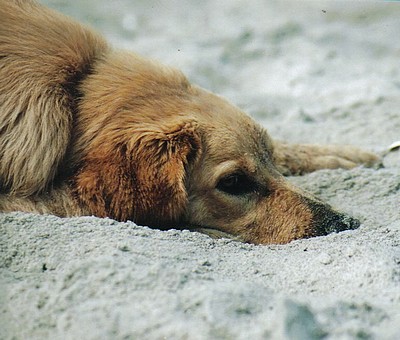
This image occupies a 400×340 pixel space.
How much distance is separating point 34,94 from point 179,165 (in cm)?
70

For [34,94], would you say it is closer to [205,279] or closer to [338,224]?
[205,279]

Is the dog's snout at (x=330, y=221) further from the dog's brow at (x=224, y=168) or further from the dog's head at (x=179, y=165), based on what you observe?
the dog's brow at (x=224, y=168)

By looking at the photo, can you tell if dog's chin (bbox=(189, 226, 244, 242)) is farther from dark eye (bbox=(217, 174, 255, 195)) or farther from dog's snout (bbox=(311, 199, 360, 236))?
dog's snout (bbox=(311, 199, 360, 236))

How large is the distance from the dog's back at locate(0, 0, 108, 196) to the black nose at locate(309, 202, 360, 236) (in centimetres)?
118

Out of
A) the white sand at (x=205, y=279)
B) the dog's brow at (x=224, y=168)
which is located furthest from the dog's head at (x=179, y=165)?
the white sand at (x=205, y=279)

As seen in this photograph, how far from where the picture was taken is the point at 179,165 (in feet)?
10.5

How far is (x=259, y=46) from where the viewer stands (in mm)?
7004

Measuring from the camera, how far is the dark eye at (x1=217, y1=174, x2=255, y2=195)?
338cm

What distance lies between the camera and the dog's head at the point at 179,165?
3.11 metres

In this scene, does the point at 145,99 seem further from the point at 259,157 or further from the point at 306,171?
the point at 306,171

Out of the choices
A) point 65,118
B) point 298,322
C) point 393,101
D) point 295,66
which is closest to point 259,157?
point 65,118

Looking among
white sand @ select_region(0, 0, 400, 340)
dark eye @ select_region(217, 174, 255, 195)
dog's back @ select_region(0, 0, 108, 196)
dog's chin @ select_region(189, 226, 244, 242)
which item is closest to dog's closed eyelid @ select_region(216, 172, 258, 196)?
dark eye @ select_region(217, 174, 255, 195)

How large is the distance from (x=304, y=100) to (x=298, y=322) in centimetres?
446

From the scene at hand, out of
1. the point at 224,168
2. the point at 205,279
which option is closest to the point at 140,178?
the point at 224,168
